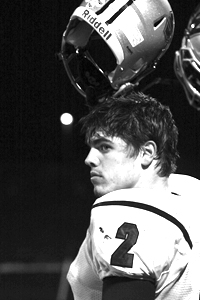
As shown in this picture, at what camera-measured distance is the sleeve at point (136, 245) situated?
1159 millimetres

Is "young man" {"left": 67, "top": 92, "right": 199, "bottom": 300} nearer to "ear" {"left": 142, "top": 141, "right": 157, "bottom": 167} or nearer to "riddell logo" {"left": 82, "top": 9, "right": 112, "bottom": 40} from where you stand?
"ear" {"left": 142, "top": 141, "right": 157, "bottom": 167}

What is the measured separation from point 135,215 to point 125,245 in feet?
0.17

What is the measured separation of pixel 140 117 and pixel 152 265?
0.80 ft

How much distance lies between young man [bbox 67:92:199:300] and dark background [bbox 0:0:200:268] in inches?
71.9

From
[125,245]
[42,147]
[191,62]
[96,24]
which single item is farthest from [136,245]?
[42,147]

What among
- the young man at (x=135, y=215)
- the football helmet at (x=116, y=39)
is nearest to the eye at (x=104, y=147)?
the young man at (x=135, y=215)

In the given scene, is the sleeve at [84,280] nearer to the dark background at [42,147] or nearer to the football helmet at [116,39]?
the football helmet at [116,39]

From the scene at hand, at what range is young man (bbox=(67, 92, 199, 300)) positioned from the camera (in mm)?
1165

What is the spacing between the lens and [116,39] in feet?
4.34

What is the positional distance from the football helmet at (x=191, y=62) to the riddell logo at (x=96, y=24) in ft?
0.57

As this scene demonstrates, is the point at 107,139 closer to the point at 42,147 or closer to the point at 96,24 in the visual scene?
the point at 96,24

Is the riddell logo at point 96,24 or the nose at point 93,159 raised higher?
the riddell logo at point 96,24

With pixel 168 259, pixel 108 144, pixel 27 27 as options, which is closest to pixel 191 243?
pixel 168 259

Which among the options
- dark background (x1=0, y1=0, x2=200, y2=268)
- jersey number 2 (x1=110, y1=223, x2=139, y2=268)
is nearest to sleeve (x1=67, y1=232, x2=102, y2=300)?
jersey number 2 (x1=110, y1=223, x2=139, y2=268)
